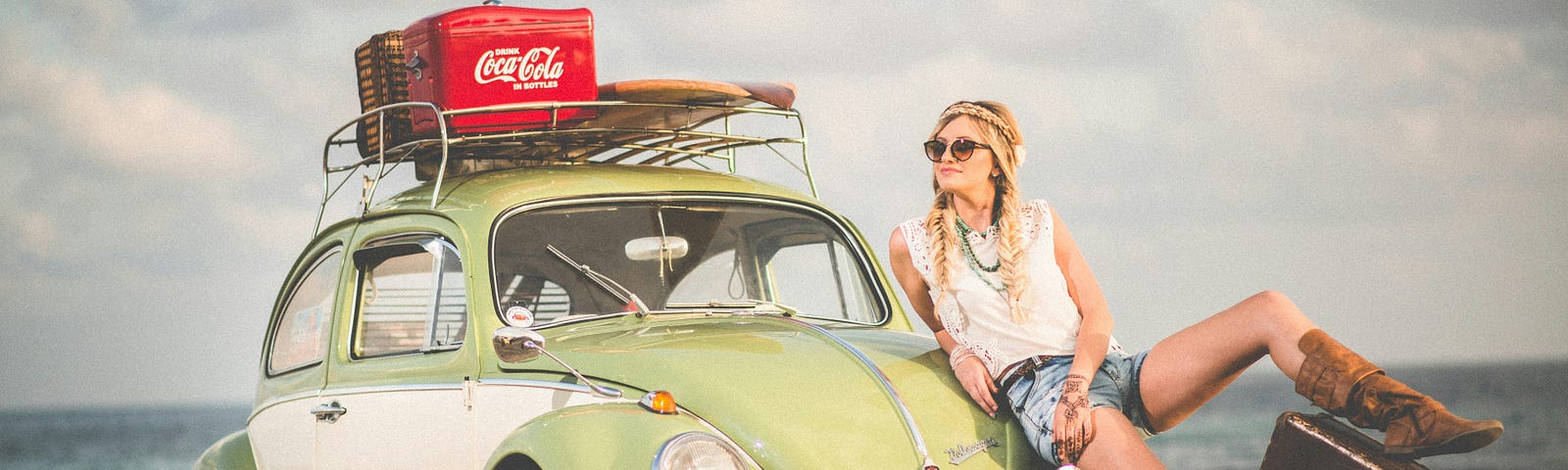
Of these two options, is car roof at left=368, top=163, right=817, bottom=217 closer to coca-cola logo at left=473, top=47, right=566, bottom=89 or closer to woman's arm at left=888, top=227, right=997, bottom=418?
coca-cola logo at left=473, top=47, right=566, bottom=89

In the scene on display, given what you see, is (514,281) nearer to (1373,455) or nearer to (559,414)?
(559,414)

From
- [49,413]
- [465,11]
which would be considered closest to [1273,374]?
[49,413]

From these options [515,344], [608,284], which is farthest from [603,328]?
[515,344]

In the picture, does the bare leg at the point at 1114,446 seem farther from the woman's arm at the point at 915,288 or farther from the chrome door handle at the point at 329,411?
the chrome door handle at the point at 329,411

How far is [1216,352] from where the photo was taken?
3.74m

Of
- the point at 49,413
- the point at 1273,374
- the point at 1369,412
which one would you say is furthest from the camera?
the point at 1273,374

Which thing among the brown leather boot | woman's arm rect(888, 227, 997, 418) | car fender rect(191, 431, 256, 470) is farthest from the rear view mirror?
the brown leather boot

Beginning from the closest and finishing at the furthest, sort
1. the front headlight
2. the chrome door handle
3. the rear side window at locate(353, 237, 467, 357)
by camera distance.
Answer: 1. the front headlight
2. the rear side window at locate(353, 237, 467, 357)
3. the chrome door handle

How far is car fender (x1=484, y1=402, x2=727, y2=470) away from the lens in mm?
3656

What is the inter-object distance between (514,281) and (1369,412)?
A: 9.06 ft

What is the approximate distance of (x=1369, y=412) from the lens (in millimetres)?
3326

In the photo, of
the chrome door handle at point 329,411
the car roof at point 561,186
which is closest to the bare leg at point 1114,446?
the car roof at point 561,186

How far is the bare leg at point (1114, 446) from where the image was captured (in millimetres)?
3686

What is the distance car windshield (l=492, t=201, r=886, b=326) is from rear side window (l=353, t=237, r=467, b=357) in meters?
0.22
